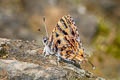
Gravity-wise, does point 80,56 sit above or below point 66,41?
below

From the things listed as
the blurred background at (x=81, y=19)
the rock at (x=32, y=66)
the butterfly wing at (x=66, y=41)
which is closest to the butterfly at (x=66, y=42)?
the butterfly wing at (x=66, y=41)

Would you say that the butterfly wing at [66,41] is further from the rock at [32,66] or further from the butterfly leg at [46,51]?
the rock at [32,66]

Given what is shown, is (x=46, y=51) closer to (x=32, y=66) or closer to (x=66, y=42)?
(x=66, y=42)

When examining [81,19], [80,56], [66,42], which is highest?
[81,19]

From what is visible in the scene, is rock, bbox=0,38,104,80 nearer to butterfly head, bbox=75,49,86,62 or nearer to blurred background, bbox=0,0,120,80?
butterfly head, bbox=75,49,86,62

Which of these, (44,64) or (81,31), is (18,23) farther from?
(44,64)

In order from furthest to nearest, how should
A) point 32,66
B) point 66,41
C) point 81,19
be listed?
point 81,19 → point 66,41 → point 32,66

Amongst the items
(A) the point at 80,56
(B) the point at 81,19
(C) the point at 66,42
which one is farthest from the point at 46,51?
(B) the point at 81,19
